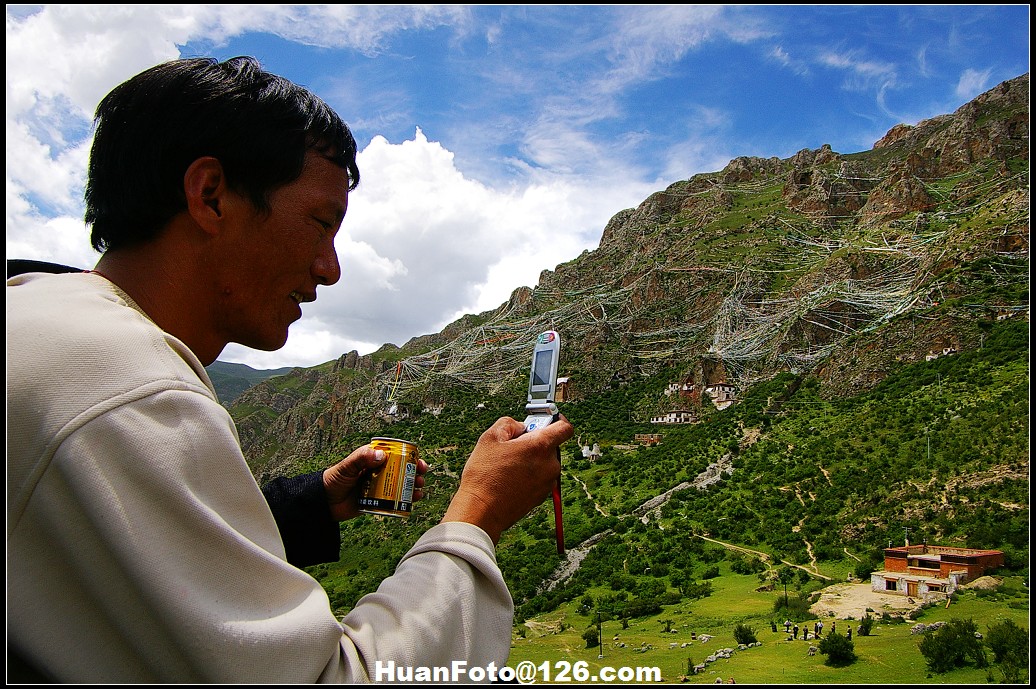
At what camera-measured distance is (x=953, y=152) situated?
65125 millimetres

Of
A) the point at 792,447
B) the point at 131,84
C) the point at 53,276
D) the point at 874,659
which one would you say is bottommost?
the point at 874,659

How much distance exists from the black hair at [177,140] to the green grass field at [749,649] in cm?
878

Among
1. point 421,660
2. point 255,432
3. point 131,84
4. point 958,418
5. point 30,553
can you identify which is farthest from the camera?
point 255,432

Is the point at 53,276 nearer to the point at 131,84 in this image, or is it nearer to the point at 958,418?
the point at 131,84

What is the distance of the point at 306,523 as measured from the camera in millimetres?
1787

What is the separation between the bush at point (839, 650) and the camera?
1154 centimetres

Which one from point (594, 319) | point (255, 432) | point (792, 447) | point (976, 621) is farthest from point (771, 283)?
point (255, 432)

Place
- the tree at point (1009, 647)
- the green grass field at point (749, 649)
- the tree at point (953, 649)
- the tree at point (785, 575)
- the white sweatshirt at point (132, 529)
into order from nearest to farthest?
the white sweatshirt at point (132, 529), the tree at point (1009, 647), the tree at point (953, 649), the green grass field at point (749, 649), the tree at point (785, 575)

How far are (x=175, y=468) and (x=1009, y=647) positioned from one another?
14.8 m

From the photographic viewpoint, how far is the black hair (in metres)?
1.05

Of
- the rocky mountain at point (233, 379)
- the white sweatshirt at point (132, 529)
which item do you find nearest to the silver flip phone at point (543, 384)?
the white sweatshirt at point (132, 529)

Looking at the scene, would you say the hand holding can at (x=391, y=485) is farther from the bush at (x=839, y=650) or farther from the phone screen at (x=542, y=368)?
the bush at (x=839, y=650)

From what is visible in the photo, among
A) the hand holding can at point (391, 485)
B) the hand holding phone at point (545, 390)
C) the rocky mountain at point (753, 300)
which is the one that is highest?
the rocky mountain at point (753, 300)

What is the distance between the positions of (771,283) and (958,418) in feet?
104
